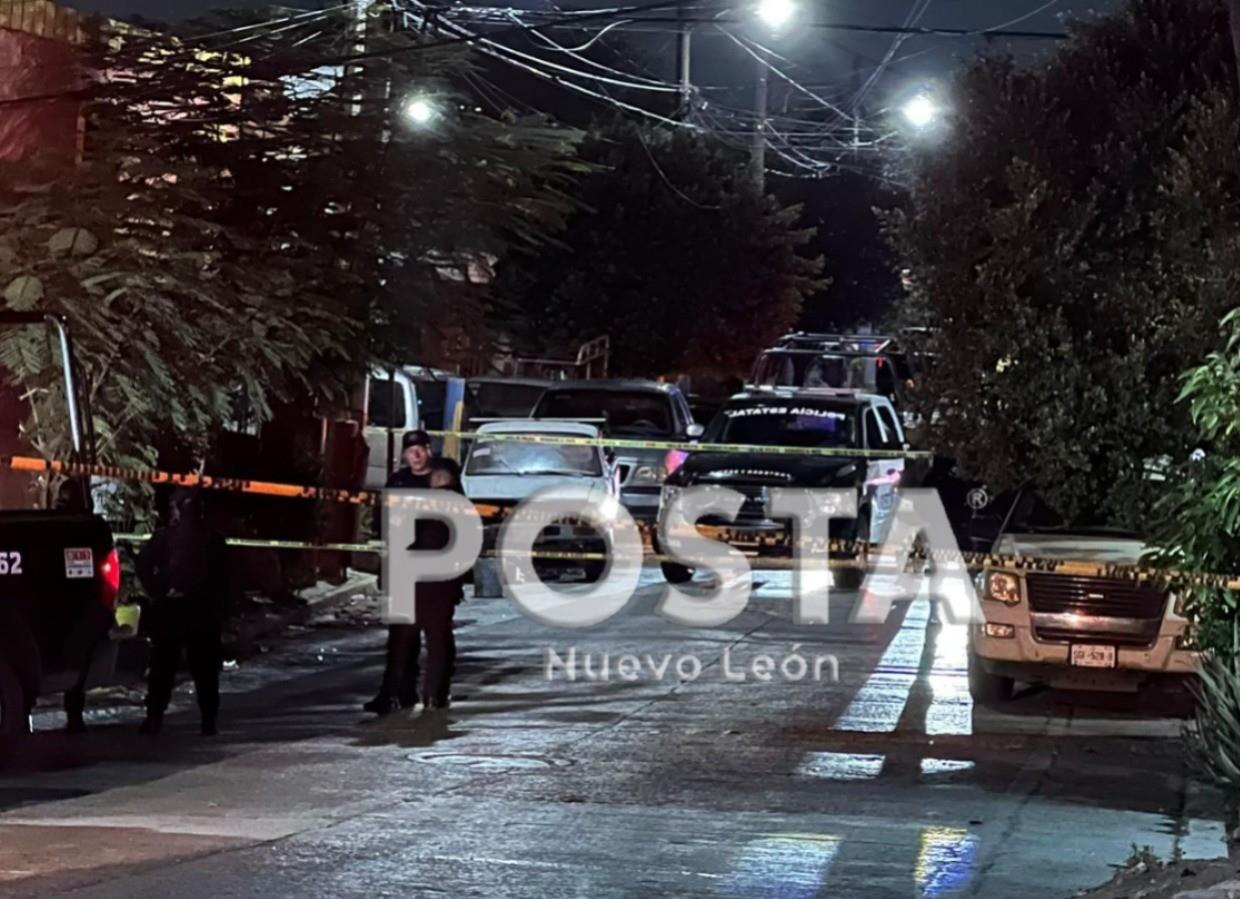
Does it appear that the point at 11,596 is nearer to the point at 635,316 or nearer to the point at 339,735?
the point at 339,735

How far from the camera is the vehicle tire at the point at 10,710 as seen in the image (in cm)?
956

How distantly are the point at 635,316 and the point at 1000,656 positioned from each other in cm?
2857

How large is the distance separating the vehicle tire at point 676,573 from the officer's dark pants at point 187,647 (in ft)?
29.1

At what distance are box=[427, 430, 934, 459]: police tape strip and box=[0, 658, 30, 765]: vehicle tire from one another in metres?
5.93

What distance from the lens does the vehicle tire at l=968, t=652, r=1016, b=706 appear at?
1279 centimetres

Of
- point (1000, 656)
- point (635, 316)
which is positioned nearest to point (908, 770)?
point (1000, 656)

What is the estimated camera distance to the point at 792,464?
18453 mm

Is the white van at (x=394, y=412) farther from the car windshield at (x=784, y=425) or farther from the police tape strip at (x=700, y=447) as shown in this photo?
the car windshield at (x=784, y=425)

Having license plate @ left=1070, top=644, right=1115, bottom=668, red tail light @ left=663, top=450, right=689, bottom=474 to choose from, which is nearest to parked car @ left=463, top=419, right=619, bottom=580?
red tail light @ left=663, top=450, right=689, bottom=474

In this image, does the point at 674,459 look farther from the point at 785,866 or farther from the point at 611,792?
the point at 785,866

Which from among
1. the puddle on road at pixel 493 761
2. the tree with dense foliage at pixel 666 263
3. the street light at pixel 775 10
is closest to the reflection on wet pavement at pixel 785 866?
the puddle on road at pixel 493 761

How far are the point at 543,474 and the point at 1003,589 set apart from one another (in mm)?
8099

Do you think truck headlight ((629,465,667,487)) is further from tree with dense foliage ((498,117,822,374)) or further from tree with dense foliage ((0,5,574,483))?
tree with dense foliage ((498,117,822,374))

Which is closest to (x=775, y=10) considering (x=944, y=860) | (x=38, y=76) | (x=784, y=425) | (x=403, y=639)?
(x=784, y=425)
